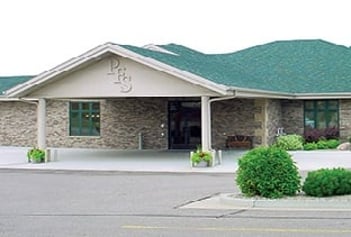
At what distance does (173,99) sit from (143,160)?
22.9 ft

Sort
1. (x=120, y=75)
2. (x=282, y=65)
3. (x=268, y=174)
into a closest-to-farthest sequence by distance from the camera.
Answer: (x=268, y=174) < (x=120, y=75) < (x=282, y=65)

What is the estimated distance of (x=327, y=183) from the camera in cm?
1424

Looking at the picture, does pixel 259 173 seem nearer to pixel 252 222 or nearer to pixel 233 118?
pixel 252 222

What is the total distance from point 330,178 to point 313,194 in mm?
448

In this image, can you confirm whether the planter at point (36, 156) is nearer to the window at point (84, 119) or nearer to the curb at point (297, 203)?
the window at point (84, 119)

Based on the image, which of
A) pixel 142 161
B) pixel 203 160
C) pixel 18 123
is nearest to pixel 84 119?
pixel 18 123

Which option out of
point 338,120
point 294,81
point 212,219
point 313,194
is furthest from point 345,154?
point 212,219

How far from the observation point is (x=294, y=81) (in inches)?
1433

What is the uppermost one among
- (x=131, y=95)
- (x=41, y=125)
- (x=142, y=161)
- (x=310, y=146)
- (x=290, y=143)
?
(x=131, y=95)

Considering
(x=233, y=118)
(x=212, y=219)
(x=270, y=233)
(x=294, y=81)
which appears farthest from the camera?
(x=294, y=81)

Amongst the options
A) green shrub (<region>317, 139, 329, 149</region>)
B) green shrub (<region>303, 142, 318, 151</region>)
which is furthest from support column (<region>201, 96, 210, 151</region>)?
green shrub (<region>317, 139, 329, 149</region>)

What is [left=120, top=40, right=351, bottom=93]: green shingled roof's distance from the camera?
102 ft

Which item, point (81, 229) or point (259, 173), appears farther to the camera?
point (259, 173)

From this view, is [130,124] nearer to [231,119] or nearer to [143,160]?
[231,119]
